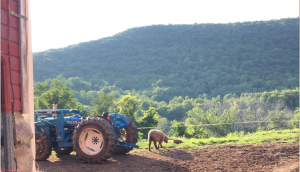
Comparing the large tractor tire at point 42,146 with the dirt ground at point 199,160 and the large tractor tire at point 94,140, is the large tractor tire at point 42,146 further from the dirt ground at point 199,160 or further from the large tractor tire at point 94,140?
the large tractor tire at point 94,140

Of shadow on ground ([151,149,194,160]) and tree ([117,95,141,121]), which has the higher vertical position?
tree ([117,95,141,121])

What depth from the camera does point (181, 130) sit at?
23.2 meters

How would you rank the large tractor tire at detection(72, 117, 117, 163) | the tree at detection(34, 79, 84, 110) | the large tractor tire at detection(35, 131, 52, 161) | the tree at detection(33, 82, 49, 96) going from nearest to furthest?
the large tractor tire at detection(72, 117, 117, 163) → the large tractor tire at detection(35, 131, 52, 161) → the tree at detection(34, 79, 84, 110) → the tree at detection(33, 82, 49, 96)

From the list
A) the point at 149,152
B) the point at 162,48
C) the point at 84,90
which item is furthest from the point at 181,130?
the point at 162,48

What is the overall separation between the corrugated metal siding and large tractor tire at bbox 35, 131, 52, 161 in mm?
4624

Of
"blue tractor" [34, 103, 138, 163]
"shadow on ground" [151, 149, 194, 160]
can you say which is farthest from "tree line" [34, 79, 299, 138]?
"blue tractor" [34, 103, 138, 163]

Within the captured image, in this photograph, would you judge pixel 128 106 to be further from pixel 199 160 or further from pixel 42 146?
pixel 199 160

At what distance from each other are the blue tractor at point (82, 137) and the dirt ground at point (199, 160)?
0.90ft

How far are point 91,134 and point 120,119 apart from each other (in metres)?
1.64

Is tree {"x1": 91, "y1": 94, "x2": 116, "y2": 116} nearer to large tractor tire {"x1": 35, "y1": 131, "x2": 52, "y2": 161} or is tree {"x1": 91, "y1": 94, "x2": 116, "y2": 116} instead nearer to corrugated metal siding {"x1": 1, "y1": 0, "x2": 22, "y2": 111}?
large tractor tire {"x1": 35, "y1": 131, "x2": 52, "y2": 161}

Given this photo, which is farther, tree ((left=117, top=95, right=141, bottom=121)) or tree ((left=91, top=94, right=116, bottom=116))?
tree ((left=91, top=94, right=116, bottom=116))

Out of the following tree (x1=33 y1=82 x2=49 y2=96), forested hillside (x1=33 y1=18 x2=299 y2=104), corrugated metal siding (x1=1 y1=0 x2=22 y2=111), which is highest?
forested hillside (x1=33 y1=18 x2=299 y2=104)

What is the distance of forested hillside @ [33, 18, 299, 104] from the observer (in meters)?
84.2

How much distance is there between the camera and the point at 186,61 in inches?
4075
